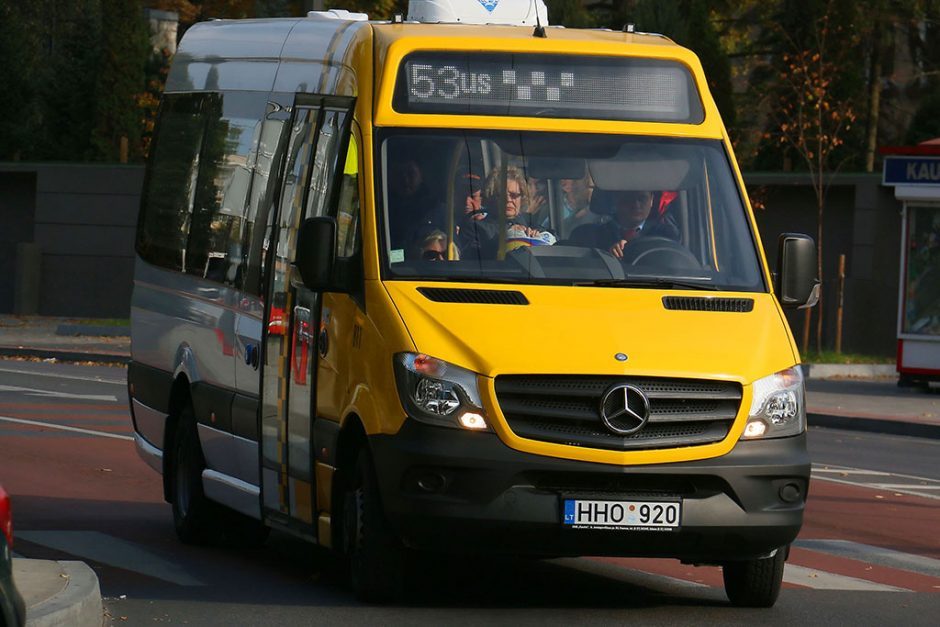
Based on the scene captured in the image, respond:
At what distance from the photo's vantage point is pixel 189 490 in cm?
1149

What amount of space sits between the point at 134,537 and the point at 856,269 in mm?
23433

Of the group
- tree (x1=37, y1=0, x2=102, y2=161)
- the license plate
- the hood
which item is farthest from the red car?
tree (x1=37, y1=0, x2=102, y2=161)

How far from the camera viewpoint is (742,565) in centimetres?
939

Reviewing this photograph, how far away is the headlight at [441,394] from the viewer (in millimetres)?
8492

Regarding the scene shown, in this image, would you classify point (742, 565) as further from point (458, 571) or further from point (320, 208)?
point (320, 208)

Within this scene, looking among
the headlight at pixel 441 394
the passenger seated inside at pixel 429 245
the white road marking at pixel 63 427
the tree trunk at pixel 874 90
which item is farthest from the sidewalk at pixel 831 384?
the tree trunk at pixel 874 90

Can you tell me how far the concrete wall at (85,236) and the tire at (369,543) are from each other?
3115cm

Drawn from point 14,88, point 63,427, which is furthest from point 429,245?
point 14,88

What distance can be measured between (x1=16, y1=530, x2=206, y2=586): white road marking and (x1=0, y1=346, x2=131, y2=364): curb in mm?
18320

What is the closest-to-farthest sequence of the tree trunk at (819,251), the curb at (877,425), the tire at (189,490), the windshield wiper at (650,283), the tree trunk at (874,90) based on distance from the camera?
the windshield wiper at (650,283) < the tire at (189,490) < the curb at (877,425) < the tree trunk at (819,251) < the tree trunk at (874,90)

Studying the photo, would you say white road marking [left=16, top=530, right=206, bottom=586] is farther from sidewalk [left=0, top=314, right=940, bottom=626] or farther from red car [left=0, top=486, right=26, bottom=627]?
red car [left=0, top=486, right=26, bottom=627]

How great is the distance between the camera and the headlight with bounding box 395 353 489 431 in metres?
8.49

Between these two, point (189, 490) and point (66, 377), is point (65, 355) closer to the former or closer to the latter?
point (66, 377)

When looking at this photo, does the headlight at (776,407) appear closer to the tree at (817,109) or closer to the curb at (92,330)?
the tree at (817,109)
